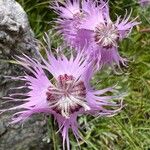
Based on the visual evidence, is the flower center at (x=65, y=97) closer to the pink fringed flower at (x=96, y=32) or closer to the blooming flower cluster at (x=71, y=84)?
the blooming flower cluster at (x=71, y=84)

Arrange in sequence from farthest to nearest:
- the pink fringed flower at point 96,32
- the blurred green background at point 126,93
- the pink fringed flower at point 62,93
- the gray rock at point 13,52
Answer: the blurred green background at point 126,93, the gray rock at point 13,52, the pink fringed flower at point 96,32, the pink fringed flower at point 62,93

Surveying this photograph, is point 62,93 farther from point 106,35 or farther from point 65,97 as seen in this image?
point 106,35

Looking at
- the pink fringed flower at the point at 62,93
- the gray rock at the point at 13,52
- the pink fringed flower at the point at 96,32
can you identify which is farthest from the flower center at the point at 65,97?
the gray rock at the point at 13,52

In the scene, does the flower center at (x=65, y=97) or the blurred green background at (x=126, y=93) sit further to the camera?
the blurred green background at (x=126, y=93)

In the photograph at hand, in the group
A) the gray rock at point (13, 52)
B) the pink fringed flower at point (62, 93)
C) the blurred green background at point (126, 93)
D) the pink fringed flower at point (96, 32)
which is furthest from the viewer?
the blurred green background at point (126, 93)

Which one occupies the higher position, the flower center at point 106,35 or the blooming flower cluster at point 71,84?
the flower center at point 106,35
